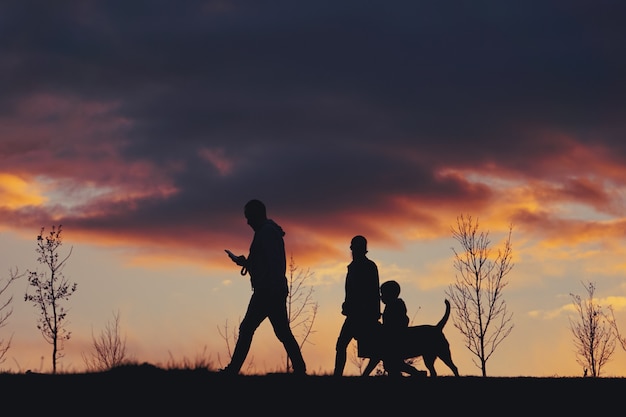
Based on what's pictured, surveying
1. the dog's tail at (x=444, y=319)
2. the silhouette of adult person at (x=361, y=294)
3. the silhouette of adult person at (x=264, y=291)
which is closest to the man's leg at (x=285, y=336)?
the silhouette of adult person at (x=264, y=291)

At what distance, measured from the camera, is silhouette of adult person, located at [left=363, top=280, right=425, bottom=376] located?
560 inches

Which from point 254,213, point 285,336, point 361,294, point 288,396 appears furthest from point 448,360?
point 288,396

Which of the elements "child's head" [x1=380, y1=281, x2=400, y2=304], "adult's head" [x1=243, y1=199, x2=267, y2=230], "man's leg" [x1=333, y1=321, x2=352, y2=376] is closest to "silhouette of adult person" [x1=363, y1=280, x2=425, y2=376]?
"child's head" [x1=380, y1=281, x2=400, y2=304]

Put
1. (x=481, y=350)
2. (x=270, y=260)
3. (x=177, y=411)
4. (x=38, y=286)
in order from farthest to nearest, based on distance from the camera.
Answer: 1. (x=481, y=350)
2. (x=38, y=286)
3. (x=270, y=260)
4. (x=177, y=411)

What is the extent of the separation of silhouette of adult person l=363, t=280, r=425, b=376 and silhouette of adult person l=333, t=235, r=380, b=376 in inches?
6.1

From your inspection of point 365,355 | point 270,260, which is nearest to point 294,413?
point 270,260

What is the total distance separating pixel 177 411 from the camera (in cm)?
873

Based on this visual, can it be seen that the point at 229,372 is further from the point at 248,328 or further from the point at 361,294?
the point at 361,294

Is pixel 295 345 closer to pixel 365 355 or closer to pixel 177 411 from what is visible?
pixel 365 355

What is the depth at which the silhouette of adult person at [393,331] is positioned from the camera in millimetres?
14234

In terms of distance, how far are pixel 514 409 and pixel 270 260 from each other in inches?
181

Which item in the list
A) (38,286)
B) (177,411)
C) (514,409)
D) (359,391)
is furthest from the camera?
(38,286)

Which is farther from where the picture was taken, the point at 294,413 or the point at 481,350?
the point at 481,350

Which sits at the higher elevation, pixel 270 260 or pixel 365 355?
pixel 270 260
